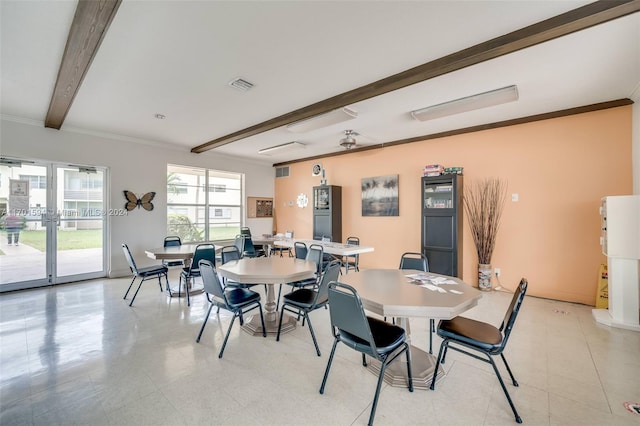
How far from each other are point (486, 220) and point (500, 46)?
3.24 metres

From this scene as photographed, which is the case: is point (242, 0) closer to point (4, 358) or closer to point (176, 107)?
point (176, 107)

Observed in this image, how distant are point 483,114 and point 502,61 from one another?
1.76m

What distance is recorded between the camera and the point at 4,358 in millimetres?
2652

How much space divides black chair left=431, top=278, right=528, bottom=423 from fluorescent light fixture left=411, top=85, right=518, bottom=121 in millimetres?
2529

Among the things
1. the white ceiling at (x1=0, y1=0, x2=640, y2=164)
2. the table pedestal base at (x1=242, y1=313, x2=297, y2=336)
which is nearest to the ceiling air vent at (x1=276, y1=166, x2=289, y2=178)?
the white ceiling at (x1=0, y1=0, x2=640, y2=164)

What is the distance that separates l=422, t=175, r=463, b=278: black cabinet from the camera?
16.4 feet

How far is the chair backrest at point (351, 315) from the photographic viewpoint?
72.8 inches

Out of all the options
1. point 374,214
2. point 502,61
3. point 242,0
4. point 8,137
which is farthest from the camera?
point 374,214

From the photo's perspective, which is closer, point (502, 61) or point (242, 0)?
point (242, 0)

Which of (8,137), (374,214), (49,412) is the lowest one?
(49,412)

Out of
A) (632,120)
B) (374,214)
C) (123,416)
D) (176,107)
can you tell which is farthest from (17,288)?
(632,120)

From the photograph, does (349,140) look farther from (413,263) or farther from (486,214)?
(486,214)

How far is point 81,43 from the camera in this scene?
8.32ft

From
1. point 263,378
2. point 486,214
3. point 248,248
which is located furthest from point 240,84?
point 486,214
